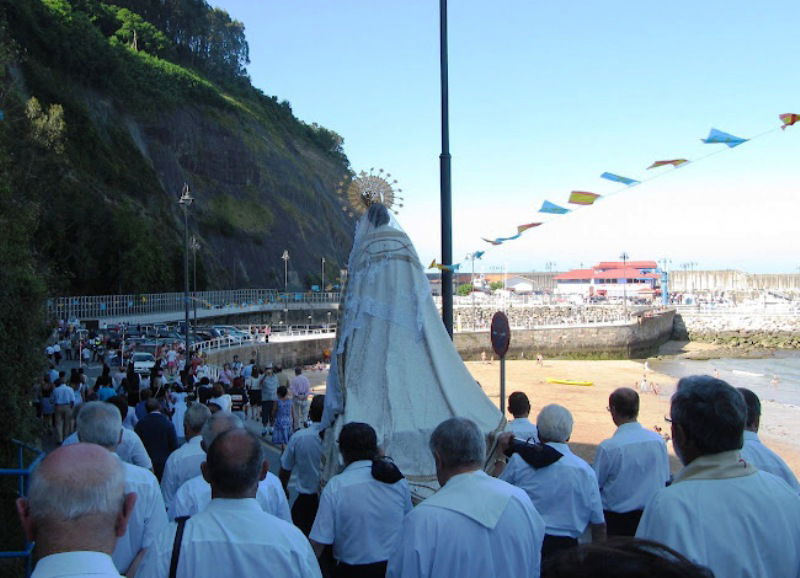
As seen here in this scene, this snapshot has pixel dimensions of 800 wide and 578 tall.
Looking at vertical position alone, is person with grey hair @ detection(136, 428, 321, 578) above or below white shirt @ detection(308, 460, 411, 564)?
above

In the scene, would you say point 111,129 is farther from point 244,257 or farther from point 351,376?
point 351,376

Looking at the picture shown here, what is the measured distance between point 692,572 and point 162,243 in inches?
1932

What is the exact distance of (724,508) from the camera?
7.63 feet

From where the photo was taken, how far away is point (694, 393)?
2.56 m

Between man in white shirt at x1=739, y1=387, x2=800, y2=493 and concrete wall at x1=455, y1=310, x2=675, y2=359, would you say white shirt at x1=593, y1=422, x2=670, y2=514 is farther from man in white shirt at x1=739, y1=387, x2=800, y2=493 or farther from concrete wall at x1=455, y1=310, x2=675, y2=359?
concrete wall at x1=455, y1=310, x2=675, y2=359

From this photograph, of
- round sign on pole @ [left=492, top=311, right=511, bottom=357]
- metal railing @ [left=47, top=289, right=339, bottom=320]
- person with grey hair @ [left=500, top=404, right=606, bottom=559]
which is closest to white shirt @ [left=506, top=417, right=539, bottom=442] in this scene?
person with grey hair @ [left=500, top=404, right=606, bottom=559]

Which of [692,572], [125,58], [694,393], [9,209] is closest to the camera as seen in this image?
[692,572]

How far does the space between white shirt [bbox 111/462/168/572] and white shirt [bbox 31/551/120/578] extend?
1.79 meters

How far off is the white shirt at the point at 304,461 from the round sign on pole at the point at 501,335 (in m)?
2.11

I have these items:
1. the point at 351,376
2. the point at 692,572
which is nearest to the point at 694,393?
the point at 692,572

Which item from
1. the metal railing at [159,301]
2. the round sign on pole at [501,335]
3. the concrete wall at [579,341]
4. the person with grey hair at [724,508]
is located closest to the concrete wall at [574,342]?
the concrete wall at [579,341]

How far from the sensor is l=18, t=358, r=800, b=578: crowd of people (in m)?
2.05

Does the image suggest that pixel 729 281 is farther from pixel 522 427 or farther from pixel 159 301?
pixel 522 427

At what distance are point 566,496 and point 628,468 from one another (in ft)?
2.19
